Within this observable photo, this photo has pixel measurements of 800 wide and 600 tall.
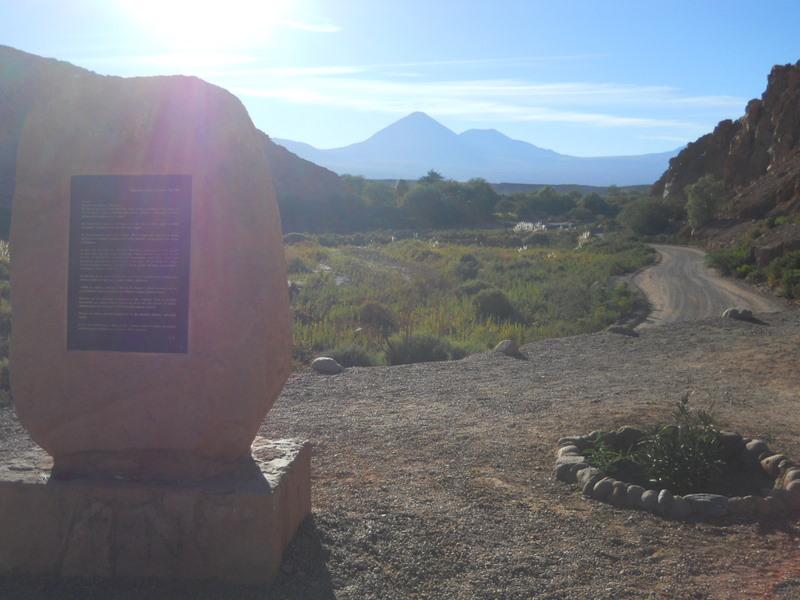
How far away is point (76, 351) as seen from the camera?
4.84m

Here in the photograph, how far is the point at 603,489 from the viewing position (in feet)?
19.2

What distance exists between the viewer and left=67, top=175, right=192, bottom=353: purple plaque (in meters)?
4.76

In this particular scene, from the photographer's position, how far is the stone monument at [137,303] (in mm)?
4730

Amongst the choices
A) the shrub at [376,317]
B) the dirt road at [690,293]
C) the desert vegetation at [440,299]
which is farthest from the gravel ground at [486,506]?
the dirt road at [690,293]

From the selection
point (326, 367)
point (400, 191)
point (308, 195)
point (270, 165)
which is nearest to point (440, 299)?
point (326, 367)

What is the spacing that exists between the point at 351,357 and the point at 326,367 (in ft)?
3.96

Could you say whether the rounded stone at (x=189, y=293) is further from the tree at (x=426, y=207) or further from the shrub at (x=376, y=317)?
the tree at (x=426, y=207)

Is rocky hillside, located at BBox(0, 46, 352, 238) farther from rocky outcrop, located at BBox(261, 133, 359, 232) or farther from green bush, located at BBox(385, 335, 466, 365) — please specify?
green bush, located at BBox(385, 335, 466, 365)

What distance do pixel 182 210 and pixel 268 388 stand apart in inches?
44.6

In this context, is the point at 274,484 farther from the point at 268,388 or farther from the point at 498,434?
the point at 498,434

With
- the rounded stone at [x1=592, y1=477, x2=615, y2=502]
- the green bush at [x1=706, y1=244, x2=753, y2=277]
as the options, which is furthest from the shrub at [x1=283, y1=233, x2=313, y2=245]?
the rounded stone at [x1=592, y1=477, x2=615, y2=502]

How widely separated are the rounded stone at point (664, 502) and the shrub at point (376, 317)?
11755 millimetres

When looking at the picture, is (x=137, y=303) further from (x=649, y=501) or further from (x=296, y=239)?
(x=296, y=239)

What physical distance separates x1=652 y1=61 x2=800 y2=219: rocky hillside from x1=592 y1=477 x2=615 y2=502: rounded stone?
3986cm
